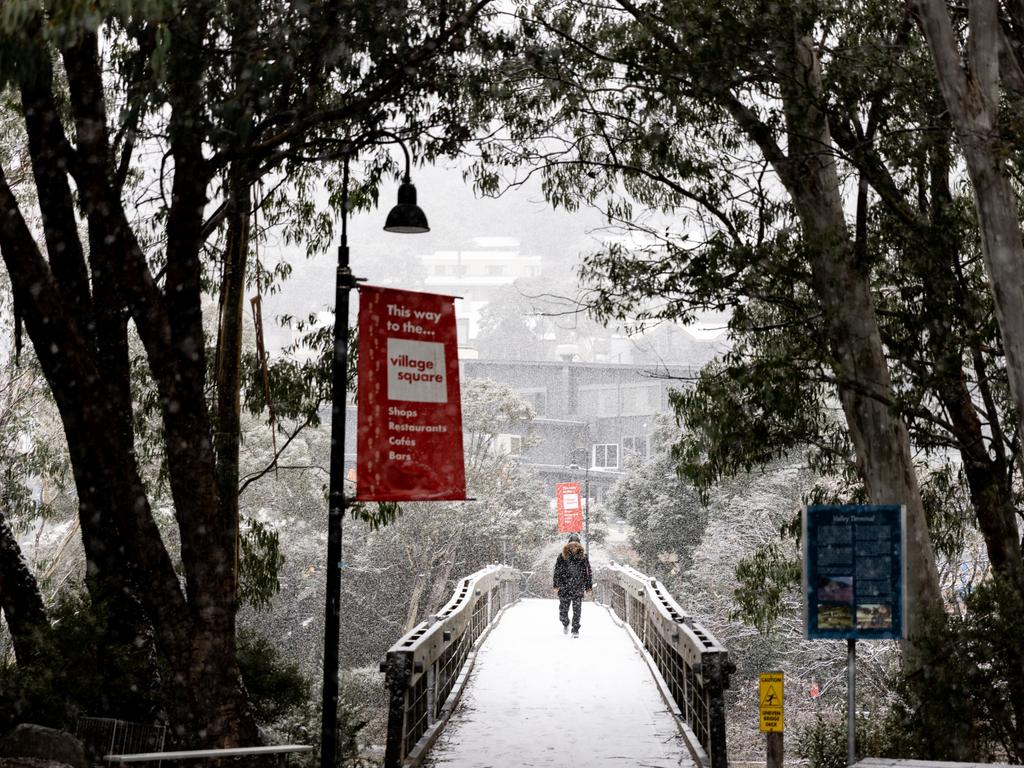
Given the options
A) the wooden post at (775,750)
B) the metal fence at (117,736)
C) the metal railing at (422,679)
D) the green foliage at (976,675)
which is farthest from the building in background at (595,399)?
the green foliage at (976,675)

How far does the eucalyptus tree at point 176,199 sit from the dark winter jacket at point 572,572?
9.12 meters

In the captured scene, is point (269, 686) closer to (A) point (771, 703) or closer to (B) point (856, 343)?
(A) point (771, 703)

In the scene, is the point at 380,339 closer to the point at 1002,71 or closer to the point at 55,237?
the point at 55,237

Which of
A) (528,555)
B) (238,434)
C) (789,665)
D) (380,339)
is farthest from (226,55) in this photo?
(528,555)

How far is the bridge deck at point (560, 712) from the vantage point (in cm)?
989

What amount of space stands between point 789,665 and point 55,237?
23.9 meters

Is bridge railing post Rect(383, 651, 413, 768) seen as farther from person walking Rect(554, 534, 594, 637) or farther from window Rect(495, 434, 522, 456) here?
window Rect(495, 434, 522, 456)

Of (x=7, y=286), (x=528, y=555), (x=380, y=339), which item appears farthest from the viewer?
(x=528, y=555)

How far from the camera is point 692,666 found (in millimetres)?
9875

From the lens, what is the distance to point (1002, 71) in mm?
10211

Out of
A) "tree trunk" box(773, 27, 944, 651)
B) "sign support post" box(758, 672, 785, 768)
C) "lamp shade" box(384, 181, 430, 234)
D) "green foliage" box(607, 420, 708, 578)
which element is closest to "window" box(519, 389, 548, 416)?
"green foliage" box(607, 420, 708, 578)

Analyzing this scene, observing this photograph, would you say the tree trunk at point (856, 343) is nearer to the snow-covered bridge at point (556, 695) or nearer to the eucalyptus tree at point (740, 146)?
the eucalyptus tree at point (740, 146)

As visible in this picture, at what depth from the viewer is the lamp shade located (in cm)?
886

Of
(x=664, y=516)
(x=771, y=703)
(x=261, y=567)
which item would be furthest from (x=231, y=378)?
(x=664, y=516)
